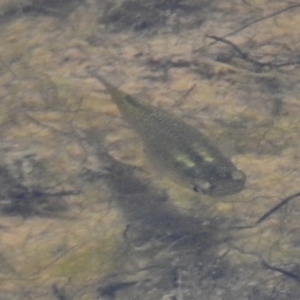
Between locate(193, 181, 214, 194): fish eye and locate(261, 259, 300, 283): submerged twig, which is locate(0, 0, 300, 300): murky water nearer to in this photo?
locate(261, 259, 300, 283): submerged twig

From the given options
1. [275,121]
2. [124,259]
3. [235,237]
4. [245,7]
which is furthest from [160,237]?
[245,7]

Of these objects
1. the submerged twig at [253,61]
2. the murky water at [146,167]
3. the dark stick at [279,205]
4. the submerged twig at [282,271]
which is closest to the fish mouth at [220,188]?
the murky water at [146,167]

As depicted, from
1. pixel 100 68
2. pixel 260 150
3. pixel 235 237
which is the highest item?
pixel 100 68

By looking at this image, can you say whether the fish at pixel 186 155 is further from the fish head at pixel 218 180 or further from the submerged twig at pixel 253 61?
the submerged twig at pixel 253 61

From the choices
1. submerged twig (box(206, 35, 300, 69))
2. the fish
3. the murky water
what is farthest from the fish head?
submerged twig (box(206, 35, 300, 69))

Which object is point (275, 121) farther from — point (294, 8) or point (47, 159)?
point (47, 159)
